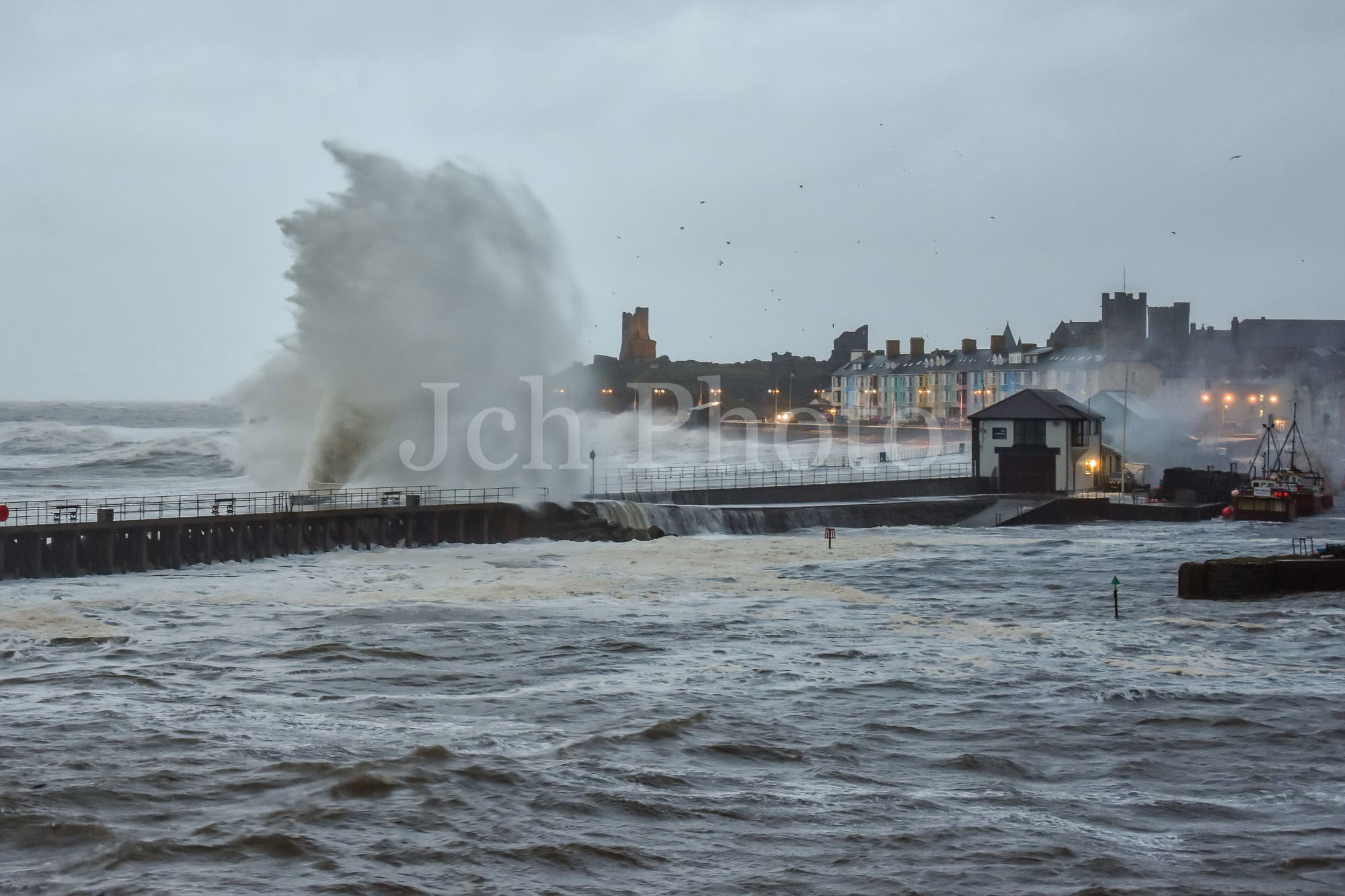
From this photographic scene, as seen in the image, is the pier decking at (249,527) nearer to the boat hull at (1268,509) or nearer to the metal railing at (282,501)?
the metal railing at (282,501)

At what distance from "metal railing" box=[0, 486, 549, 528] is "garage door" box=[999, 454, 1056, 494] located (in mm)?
19056

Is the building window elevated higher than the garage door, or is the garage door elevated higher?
the building window

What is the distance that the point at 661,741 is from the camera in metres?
16.1

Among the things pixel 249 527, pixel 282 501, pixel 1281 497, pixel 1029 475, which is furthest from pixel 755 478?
pixel 249 527

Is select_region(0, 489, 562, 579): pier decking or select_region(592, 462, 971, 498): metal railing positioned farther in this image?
select_region(592, 462, 971, 498): metal railing

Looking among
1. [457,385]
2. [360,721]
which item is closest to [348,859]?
[360,721]

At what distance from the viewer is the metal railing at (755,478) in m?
47.4

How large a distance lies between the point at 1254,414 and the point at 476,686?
284ft

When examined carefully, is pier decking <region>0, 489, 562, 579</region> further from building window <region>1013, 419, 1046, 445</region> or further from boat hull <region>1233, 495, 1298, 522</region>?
boat hull <region>1233, 495, 1298, 522</region>

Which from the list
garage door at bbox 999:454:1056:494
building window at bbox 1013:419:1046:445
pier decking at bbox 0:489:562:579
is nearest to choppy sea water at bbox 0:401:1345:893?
pier decking at bbox 0:489:562:579

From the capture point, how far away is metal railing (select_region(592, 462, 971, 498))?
47406 millimetres

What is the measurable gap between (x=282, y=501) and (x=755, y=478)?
22901 mm

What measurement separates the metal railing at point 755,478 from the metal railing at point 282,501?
13.0 feet

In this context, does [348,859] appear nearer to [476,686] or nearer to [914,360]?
[476,686]
